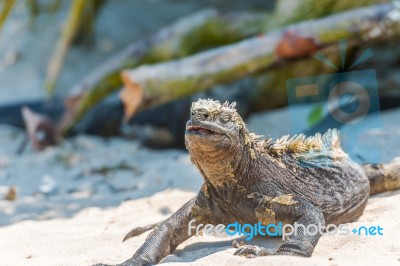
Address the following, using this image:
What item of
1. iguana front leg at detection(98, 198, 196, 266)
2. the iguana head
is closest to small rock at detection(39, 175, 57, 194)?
iguana front leg at detection(98, 198, 196, 266)

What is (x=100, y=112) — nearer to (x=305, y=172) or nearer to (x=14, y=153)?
(x=14, y=153)

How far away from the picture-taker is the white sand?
3.72m

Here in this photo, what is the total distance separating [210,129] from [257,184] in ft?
2.07

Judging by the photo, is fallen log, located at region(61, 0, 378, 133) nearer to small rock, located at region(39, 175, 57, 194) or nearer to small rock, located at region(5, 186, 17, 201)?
small rock, located at region(39, 175, 57, 194)

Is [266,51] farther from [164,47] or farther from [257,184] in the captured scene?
[257,184]

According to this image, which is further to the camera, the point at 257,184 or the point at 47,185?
the point at 47,185

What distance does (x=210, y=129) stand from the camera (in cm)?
385

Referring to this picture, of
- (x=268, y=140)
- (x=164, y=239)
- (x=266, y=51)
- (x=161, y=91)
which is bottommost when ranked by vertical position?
(x=164, y=239)

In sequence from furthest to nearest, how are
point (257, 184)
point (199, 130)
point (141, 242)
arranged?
point (141, 242) < point (257, 184) < point (199, 130)

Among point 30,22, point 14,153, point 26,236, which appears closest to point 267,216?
point 26,236

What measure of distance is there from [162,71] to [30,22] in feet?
18.6

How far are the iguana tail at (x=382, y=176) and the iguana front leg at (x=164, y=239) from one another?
1.72 metres

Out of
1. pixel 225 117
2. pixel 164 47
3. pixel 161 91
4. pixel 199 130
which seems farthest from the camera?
pixel 164 47

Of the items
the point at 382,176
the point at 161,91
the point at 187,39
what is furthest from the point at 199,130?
the point at 187,39
